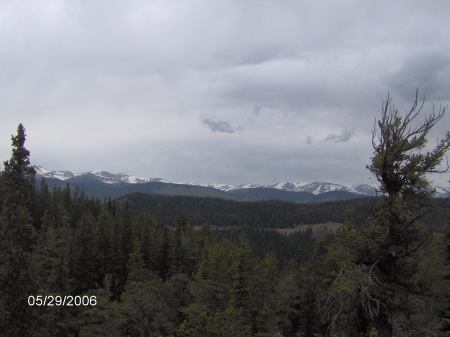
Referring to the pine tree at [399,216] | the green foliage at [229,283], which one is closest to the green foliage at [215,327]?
the green foliage at [229,283]

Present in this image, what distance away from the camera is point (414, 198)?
13.3 meters

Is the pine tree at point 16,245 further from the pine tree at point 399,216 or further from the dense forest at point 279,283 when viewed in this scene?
the pine tree at point 399,216

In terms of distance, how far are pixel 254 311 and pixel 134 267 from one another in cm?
1746

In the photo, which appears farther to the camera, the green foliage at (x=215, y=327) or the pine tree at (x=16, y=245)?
the pine tree at (x=16, y=245)

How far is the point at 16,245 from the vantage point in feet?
59.0

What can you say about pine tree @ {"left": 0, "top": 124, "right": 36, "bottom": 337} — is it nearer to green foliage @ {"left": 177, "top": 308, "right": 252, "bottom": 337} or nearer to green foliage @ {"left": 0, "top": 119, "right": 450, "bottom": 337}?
green foliage @ {"left": 0, "top": 119, "right": 450, "bottom": 337}

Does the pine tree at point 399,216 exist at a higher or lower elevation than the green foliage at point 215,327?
higher

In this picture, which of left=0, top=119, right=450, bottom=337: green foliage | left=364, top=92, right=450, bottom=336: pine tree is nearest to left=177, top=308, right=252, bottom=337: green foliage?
left=0, top=119, right=450, bottom=337: green foliage

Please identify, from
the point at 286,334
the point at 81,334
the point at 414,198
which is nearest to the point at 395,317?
the point at 414,198

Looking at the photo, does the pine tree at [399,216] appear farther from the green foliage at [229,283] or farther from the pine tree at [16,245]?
the pine tree at [16,245]

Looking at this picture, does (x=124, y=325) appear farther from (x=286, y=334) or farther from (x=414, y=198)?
(x=414, y=198)

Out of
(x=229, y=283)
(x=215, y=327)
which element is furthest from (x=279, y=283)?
(x=215, y=327)

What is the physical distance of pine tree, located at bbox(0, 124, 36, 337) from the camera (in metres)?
17.6

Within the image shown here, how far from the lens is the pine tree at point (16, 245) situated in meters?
17.6
